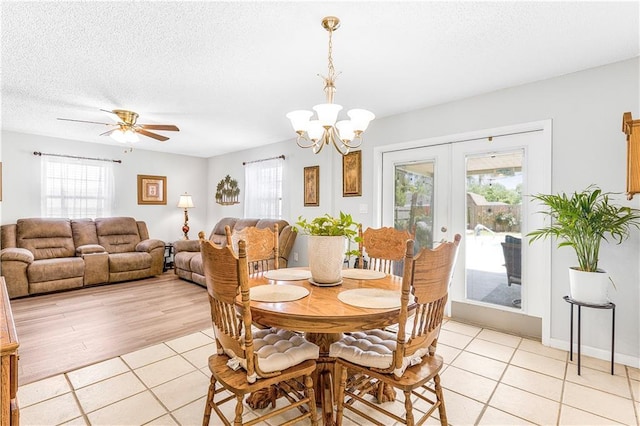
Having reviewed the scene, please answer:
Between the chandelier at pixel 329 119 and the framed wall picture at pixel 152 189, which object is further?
the framed wall picture at pixel 152 189

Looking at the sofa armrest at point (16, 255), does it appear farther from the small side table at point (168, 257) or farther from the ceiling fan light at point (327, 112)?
the ceiling fan light at point (327, 112)

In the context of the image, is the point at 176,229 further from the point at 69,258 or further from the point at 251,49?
the point at 251,49

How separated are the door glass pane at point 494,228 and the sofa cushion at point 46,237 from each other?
5.79 meters

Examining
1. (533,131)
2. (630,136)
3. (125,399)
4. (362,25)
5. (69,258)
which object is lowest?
(125,399)

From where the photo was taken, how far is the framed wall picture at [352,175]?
414 cm

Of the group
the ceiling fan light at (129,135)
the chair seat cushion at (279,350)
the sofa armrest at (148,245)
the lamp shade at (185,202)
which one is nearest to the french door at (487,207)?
the chair seat cushion at (279,350)

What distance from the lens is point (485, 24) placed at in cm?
198

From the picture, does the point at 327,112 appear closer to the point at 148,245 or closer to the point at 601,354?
the point at 601,354

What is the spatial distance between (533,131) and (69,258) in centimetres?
616

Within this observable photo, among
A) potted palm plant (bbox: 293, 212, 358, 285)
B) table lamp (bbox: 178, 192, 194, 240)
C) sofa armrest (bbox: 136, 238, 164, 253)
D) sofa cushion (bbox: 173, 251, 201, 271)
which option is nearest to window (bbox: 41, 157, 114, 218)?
sofa armrest (bbox: 136, 238, 164, 253)

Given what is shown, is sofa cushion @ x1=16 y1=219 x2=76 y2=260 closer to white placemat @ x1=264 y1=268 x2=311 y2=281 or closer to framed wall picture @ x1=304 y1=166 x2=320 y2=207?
framed wall picture @ x1=304 y1=166 x2=320 y2=207

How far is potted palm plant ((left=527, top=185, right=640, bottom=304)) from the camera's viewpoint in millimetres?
2254

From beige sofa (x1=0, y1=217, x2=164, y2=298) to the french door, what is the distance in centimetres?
442

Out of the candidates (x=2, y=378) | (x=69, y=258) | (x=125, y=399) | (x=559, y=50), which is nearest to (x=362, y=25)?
(x=559, y=50)
